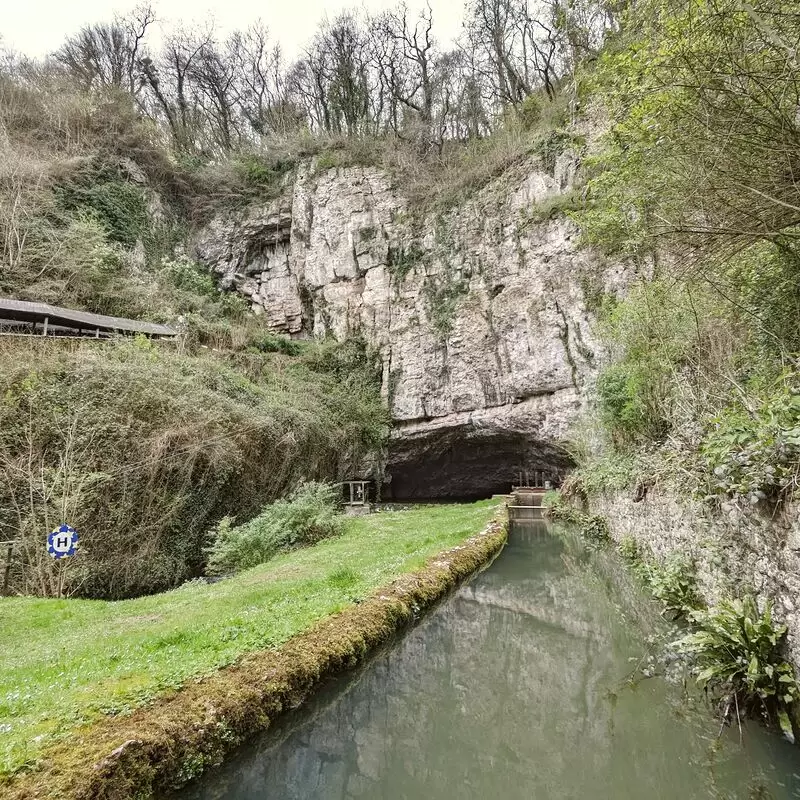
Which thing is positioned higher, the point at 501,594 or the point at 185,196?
the point at 185,196

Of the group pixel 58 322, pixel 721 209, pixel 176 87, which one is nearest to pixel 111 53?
pixel 176 87

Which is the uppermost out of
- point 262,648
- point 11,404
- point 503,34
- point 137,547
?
point 503,34

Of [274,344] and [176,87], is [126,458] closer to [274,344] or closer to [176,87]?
[274,344]

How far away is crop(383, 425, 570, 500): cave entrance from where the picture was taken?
22.0 meters

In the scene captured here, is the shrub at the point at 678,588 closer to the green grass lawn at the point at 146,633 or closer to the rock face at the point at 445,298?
the green grass lawn at the point at 146,633

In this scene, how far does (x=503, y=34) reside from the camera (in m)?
26.6

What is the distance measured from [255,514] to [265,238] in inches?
807

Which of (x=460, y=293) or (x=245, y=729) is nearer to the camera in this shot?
(x=245, y=729)

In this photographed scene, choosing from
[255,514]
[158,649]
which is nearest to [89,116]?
[255,514]

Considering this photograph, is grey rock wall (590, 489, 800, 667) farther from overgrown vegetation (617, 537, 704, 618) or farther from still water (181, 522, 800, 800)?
still water (181, 522, 800, 800)

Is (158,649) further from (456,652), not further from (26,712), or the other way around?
(456,652)

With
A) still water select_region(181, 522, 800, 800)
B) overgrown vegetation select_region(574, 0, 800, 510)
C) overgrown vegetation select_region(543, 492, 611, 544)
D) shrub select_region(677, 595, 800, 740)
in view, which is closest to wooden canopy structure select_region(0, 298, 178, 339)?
still water select_region(181, 522, 800, 800)

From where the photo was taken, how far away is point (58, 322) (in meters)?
17.3

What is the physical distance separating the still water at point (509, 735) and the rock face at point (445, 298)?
15.1 metres
